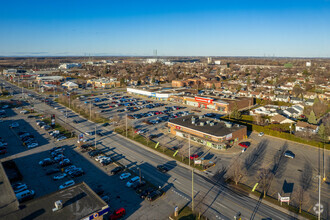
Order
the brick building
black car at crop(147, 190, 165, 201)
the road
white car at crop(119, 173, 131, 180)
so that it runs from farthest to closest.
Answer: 1. the brick building
2. white car at crop(119, 173, 131, 180)
3. black car at crop(147, 190, 165, 201)
4. the road

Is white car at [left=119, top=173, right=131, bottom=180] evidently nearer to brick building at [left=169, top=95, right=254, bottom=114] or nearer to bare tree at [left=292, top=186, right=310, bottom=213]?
bare tree at [left=292, top=186, right=310, bottom=213]

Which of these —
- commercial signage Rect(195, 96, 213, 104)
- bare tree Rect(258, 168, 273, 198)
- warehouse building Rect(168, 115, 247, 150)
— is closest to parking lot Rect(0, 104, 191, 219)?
bare tree Rect(258, 168, 273, 198)

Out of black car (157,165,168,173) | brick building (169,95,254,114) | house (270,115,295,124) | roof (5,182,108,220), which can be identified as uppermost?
brick building (169,95,254,114)

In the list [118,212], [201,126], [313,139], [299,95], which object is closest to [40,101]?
[201,126]

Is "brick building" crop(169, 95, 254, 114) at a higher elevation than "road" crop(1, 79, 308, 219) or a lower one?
higher

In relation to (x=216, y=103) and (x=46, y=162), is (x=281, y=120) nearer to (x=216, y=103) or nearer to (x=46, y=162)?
(x=216, y=103)

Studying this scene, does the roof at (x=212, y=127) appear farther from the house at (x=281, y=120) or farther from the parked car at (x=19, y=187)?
the parked car at (x=19, y=187)

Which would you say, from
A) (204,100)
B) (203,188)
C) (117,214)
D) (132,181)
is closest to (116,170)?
(132,181)

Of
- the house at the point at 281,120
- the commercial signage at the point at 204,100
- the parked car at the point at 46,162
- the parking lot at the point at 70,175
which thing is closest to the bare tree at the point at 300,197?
the parking lot at the point at 70,175
